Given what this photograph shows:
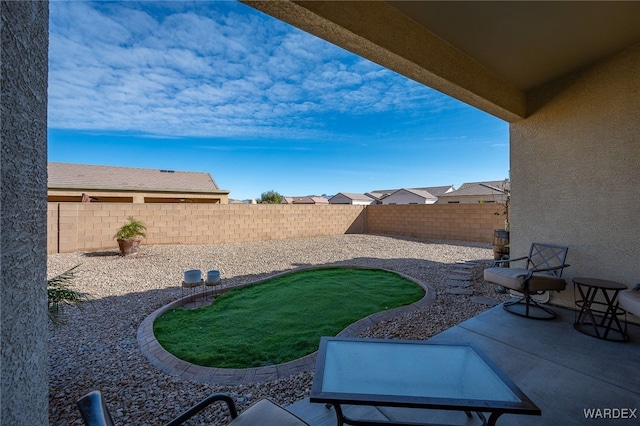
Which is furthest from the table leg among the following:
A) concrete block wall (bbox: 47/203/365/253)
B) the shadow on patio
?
concrete block wall (bbox: 47/203/365/253)

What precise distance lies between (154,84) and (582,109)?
806 centimetres

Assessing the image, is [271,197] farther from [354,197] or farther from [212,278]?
[212,278]

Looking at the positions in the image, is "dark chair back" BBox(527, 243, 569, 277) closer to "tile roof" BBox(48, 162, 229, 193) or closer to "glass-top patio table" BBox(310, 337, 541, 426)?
"glass-top patio table" BBox(310, 337, 541, 426)

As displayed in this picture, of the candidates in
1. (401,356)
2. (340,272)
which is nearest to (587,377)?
(401,356)

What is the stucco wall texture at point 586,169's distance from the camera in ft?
9.68

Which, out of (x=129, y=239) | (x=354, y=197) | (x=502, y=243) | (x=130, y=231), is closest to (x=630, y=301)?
(x=502, y=243)

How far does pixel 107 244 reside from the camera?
7680 mm

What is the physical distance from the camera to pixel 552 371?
2.08 m

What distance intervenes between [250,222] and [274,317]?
22.8 ft

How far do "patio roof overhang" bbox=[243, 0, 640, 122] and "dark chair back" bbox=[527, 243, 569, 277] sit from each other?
7.08ft

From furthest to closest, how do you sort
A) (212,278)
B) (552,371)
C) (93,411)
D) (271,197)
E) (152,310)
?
(271,197) < (212,278) < (152,310) < (552,371) < (93,411)

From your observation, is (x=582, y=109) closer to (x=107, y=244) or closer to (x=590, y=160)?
(x=590, y=160)

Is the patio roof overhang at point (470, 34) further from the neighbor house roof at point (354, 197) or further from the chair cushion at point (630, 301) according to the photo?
the neighbor house roof at point (354, 197)

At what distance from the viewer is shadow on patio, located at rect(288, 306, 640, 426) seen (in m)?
1.64
